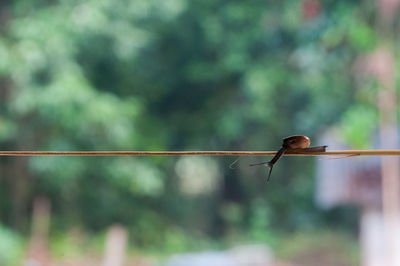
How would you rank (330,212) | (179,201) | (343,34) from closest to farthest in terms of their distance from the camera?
(343,34) → (330,212) → (179,201)

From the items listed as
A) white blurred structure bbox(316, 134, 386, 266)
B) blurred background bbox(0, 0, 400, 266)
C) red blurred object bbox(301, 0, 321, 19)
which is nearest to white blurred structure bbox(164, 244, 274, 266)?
blurred background bbox(0, 0, 400, 266)

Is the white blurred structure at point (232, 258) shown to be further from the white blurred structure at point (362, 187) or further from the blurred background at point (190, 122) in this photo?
the white blurred structure at point (362, 187)

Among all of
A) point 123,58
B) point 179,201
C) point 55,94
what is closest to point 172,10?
point 123,58

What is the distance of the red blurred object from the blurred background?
0.02 m

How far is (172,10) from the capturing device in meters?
7.29

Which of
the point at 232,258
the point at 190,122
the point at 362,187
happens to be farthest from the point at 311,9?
the point at 232,258

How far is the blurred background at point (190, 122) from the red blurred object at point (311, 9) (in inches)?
0.8

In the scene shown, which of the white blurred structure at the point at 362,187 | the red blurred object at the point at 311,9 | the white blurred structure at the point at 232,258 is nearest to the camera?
the white blurred structure at the point at 362,187

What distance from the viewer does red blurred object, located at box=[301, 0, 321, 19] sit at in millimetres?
7045

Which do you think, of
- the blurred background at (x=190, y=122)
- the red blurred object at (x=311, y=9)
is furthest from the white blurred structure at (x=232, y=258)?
the red blurred object at (x=311, y=9)

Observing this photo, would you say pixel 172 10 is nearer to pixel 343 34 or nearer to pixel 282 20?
pixel 282 20

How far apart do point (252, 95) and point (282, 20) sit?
1002 mm

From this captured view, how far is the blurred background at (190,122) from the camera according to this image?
6297 millimetres

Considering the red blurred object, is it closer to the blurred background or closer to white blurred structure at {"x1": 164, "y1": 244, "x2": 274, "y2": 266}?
the blurred background
